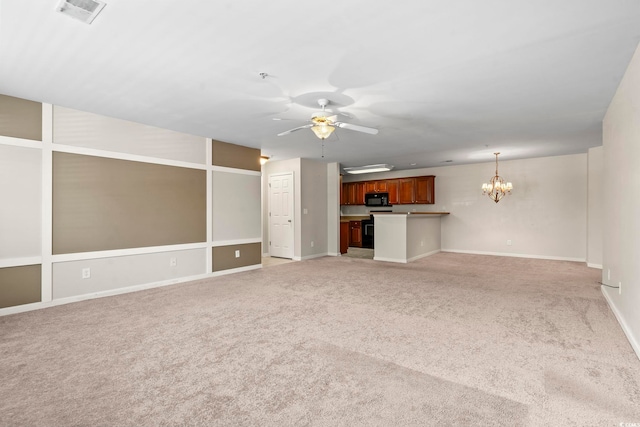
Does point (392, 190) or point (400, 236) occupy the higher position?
point (392, 190)

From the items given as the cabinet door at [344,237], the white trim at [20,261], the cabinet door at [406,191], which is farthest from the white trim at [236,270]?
the cabinet door at [406,191]

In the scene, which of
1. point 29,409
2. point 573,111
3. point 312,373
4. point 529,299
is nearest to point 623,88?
point 573,111

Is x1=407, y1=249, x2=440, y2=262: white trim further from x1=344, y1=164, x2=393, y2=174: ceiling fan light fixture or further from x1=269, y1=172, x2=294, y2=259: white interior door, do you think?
x1=269, y1=172, x2=294, y2=259: white interior door

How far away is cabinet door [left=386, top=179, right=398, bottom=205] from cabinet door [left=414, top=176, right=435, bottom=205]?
0.58 metres

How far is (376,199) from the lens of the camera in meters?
9.68

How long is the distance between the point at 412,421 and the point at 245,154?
209 inches

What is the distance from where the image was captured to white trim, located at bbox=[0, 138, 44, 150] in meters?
3.37

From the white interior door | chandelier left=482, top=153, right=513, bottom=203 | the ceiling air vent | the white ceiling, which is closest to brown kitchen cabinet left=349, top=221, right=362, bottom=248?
the white interior door

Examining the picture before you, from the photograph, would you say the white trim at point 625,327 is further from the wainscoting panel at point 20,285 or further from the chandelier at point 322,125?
the wainscoting panel at point 20,285

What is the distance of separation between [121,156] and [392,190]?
278 inches

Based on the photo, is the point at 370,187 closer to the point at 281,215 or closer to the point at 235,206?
the point at 281,215

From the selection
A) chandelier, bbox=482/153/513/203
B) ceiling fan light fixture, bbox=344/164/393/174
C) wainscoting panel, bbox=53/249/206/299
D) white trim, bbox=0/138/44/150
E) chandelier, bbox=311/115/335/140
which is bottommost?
wainscoting panel, bbox=53/249/206/299

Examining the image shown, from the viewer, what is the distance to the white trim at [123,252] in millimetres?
3802

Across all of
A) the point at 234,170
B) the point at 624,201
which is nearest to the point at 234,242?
the point at 234,170
